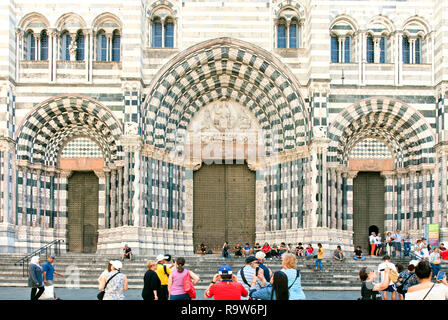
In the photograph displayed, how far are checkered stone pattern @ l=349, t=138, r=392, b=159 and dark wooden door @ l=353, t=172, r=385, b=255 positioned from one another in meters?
0.75

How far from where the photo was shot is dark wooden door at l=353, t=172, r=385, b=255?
2928 cm

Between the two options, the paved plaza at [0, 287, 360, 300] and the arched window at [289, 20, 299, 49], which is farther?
the arched window at [289, 20, 299, 49]

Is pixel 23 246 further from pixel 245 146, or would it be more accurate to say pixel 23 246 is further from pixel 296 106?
pixel 296 106

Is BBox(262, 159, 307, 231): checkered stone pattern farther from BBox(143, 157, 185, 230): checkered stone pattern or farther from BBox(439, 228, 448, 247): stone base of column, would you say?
BBox(439, 228, 448, 247): stone base of column

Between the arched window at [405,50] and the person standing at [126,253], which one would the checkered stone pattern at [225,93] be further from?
the arched window at [405,50]

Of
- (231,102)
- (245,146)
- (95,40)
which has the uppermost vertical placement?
(95,40)


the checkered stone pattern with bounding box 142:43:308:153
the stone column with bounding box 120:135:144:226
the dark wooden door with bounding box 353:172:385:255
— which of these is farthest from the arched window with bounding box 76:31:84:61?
the dark wooden door with bounding box 353:172:385:255

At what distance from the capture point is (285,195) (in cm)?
2864

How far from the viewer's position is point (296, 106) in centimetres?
2811

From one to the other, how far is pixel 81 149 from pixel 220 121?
6.02 m

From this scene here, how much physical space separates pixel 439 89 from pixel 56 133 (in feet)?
51.7

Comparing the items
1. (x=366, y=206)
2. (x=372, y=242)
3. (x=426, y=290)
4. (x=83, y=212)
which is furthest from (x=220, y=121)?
(x=426, y=290)
